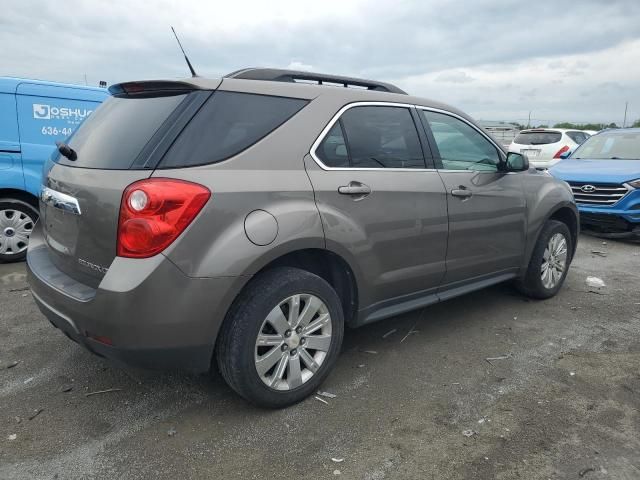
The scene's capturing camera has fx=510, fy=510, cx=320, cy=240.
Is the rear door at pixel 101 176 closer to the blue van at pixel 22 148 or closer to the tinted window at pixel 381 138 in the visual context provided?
the tinted window at pixel 381 138

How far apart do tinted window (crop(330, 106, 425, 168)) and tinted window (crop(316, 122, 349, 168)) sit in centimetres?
4

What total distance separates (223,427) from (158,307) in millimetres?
785

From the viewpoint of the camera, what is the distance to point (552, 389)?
305cm

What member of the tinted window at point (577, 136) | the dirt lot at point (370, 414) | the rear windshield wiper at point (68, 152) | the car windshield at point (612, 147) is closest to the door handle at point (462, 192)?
the dirt lot at point (370, 414)

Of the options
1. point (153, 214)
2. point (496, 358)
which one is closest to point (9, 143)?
point (153, 214)

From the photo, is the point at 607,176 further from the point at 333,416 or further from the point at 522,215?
the point at 333,416

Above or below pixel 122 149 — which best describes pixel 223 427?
below

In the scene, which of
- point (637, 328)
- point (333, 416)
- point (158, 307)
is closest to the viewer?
point (158, 307)

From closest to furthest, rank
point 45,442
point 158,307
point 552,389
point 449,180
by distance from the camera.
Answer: point 158,307
point 45,442
point 552,389
point 449,180

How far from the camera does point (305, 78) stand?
3.09 meters

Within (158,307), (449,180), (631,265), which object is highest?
(449,180)

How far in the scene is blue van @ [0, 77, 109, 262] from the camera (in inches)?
211

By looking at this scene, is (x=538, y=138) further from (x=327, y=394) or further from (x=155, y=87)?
(x=155, y=87)

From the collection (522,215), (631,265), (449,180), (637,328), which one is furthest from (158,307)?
(631,265)
